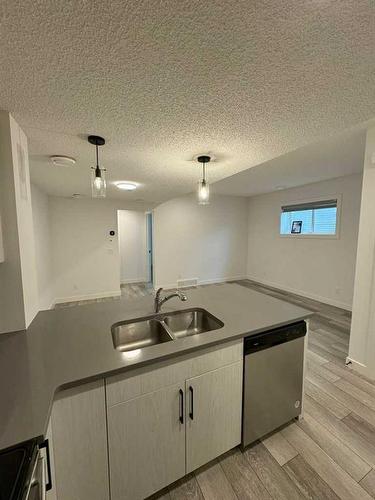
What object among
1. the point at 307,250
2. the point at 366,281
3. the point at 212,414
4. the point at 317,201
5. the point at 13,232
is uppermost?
the point at 317,201

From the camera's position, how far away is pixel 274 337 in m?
1.40

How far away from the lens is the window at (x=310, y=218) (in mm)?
4181

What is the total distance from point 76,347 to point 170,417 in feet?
2.09

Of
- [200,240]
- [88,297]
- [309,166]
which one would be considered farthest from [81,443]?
[200,240]

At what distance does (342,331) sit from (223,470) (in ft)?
8.98

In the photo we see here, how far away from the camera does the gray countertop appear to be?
0.76 meters

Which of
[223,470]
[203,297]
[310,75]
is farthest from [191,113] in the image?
[223,470]

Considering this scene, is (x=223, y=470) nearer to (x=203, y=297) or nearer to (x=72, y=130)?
(x=203, y=297)

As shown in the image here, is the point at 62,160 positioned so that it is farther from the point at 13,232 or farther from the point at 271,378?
the point at 271,378

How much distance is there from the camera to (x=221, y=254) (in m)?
6.08

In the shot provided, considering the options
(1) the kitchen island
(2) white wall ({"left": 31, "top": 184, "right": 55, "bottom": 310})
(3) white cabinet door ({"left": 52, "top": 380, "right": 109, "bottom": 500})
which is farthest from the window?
(2) white wall ({"left": 31, "top": 184, "right": 55, "bottom": 310})

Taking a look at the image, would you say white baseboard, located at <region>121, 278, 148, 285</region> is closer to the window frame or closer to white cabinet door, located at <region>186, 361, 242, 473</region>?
the window frame

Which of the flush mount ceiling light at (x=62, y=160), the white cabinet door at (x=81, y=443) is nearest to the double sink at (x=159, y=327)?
the white cabinet door at (x=81, y=443)

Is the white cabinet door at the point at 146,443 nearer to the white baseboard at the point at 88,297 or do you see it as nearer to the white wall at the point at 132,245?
the white baseboard at the point at 88,297
